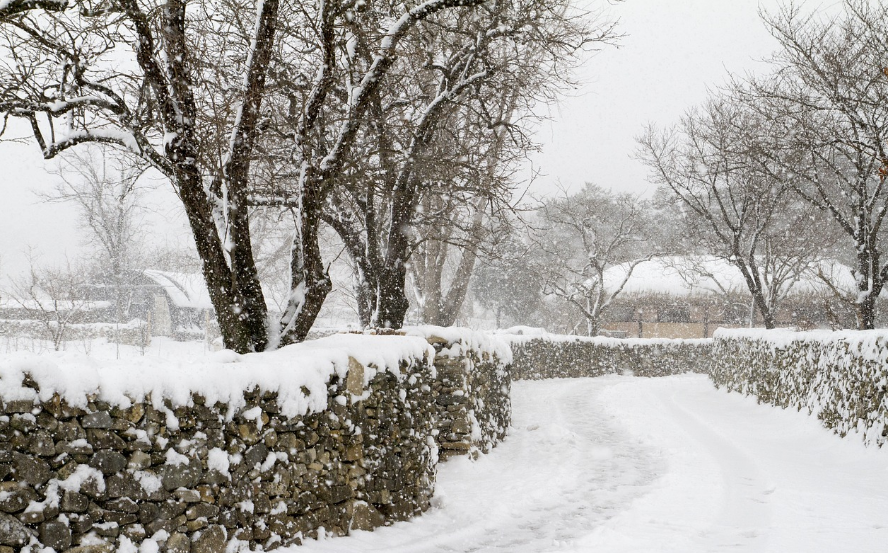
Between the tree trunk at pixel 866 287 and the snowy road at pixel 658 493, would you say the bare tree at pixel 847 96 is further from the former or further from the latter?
the snowy road at pixel 658 493

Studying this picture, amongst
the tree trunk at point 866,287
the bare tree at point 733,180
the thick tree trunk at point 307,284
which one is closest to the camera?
the thick tree trunk at point 307,284

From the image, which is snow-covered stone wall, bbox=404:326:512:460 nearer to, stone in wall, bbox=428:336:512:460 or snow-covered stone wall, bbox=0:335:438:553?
stone in wall, bbox=428:336:512:460

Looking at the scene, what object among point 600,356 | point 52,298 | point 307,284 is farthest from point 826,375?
point 52,298

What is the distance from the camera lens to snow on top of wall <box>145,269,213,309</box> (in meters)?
34.5

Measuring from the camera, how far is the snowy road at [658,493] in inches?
205

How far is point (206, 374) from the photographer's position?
4.25 metres

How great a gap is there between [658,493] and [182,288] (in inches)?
1300

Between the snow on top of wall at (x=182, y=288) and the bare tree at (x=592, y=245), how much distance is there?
19805 mm

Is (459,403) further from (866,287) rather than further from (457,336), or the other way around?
(866,287)

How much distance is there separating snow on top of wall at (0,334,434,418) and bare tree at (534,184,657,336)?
12061mm

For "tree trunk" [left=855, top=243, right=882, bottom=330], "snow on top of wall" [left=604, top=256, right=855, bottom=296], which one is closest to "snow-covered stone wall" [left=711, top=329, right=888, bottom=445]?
"tree trunk" [left=855, top=243, right=882, bottom=330]

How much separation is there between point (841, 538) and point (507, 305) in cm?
3229

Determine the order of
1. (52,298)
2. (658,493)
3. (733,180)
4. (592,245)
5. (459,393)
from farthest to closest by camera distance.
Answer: (592,245) < (733,180) < (52,298) < (459,393) < (658,493)

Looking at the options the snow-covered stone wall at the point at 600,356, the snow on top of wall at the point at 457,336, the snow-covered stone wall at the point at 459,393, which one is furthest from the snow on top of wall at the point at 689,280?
the snow-covered stone wall at the point at 459,393
